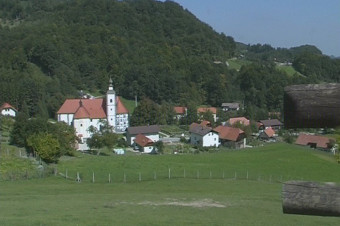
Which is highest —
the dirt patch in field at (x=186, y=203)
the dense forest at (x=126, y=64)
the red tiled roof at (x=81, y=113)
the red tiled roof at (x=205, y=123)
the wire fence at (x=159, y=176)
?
the dense forest at (x=126, y=64)

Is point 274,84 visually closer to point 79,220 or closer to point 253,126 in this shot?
point 253,126

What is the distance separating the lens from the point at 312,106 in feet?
6.94

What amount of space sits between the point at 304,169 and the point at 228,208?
2228 cm

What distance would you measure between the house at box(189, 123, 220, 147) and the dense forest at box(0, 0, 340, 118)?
27464 millimetres

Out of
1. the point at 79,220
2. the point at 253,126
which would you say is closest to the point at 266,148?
the point at 253,126

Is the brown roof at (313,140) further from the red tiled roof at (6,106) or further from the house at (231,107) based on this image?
the red tiled roof at (6,106)

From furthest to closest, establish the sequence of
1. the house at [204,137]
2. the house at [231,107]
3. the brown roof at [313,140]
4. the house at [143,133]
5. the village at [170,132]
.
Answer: the house at [231,107] → the house at [143,133] → the house at [204,137] → the village at [170,132] → the brown roof at [313,140]

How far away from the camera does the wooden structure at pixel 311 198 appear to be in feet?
6.97

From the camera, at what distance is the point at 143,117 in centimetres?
7325

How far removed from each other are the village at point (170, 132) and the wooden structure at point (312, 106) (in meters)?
48.8

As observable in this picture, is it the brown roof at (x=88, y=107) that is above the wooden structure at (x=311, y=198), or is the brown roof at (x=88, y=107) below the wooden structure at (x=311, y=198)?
above

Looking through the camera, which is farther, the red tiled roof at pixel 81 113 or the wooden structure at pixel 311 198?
the red tiled roof at pixel 81 113

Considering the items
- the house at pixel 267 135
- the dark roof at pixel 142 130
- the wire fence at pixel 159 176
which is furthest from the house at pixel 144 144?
the wire fence at pixel 159 176

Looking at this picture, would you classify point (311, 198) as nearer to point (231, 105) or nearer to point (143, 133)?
point (143, 133)
